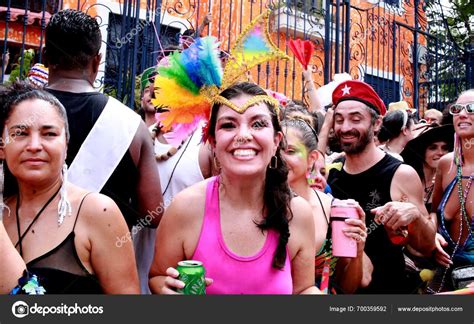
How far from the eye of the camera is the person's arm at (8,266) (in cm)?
170

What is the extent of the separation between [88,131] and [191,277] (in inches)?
42.2

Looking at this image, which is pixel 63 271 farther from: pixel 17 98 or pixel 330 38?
pixel 330 38

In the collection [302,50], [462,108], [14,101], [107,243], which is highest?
[302,50]

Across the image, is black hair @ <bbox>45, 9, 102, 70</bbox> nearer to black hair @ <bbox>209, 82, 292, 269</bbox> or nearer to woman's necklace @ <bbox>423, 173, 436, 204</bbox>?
black hair @ <bbox>209, 82, 292, 269</bbox>

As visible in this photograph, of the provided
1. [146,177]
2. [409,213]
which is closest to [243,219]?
[146,177]

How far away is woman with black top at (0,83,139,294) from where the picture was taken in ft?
6.00

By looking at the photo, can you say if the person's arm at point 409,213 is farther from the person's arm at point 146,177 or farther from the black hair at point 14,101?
the black hair at point 14,101

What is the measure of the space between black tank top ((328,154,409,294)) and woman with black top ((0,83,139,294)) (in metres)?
1.40

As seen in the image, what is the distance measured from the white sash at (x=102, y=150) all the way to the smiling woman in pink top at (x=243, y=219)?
51 cm

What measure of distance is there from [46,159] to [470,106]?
252 cm

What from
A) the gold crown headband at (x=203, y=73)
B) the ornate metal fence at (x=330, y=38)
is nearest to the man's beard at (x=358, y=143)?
the gold crown headband at (x=203, y=73)

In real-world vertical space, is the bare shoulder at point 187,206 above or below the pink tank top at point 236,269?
above

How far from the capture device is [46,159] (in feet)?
6.32

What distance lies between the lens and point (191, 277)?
5.59 feet
